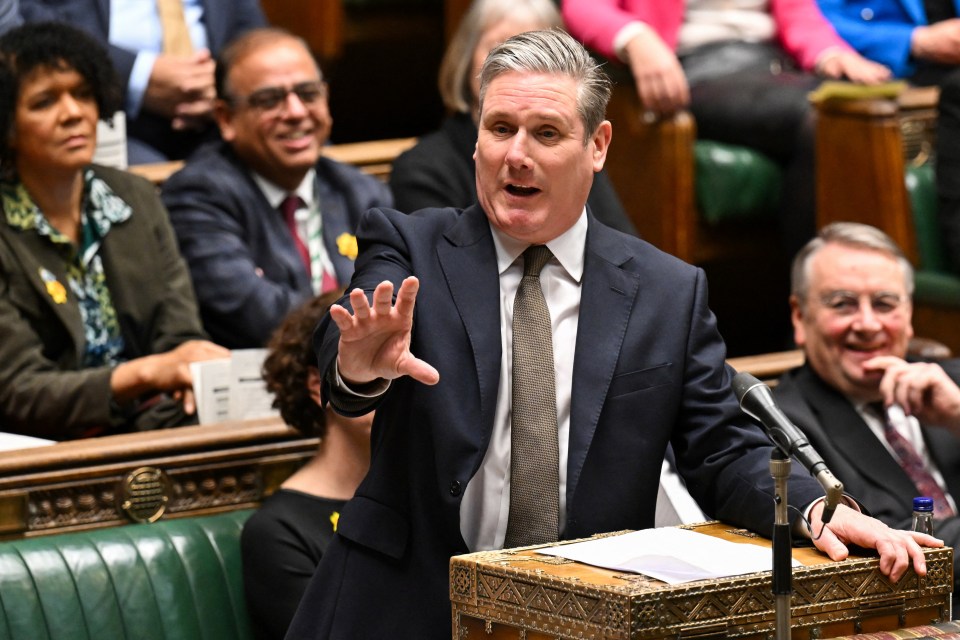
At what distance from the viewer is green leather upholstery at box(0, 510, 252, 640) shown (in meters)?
2.23

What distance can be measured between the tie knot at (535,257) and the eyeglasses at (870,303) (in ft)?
3.41

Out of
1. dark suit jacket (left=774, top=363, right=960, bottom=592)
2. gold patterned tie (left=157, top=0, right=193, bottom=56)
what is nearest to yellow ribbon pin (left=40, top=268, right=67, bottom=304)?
gold patterned tie (left=157, top=0, right=193, bottom=56)

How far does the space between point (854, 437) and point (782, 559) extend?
3.61ft

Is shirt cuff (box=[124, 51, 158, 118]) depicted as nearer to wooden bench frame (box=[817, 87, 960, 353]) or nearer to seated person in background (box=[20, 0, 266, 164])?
seated person in background (box=[20, 0, 266, 164])

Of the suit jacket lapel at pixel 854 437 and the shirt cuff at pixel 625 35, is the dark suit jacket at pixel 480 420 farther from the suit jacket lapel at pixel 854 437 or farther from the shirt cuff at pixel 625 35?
the shirt cuff at pixel 625 35

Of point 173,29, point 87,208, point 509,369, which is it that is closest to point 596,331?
point 509,369

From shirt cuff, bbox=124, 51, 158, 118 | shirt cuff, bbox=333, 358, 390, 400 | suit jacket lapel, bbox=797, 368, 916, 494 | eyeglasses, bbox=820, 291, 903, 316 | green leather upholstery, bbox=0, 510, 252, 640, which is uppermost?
shirt cuff, bbox=124, 51, 158, 118

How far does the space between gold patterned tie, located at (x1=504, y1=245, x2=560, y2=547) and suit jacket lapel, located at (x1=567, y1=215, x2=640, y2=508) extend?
0.02 m

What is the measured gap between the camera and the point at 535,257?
5.81ft

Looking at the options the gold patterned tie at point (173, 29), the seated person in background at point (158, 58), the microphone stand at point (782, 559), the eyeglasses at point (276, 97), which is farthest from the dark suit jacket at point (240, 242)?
the microphone stand at point (782, 559)

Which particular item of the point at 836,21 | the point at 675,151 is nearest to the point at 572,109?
the point at 675,151

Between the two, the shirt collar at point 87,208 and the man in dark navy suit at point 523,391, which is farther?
the shirt collar at point 87,208

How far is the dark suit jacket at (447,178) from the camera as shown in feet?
10.1

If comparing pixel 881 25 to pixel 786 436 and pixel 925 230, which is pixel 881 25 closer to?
pixel 925 230
